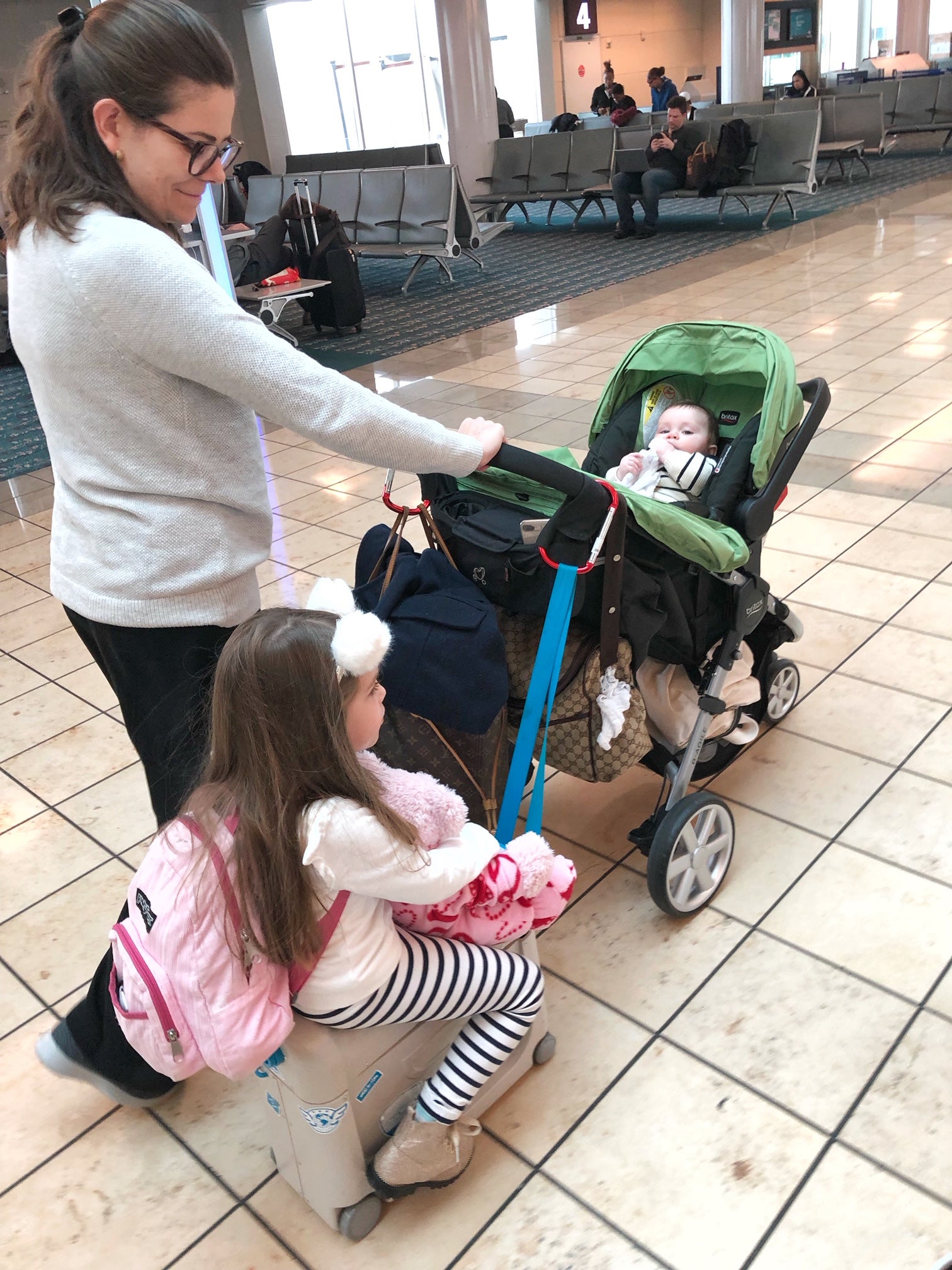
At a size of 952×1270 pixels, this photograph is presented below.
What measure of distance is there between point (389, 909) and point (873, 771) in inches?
58.8

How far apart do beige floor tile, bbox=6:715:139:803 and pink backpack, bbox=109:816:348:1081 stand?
1.51 meters

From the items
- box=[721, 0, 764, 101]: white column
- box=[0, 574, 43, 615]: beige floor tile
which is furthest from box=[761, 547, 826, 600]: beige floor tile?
box=[721, 0, 764, 101]: white column

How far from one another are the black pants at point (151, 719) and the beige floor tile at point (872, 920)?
4.01 ft

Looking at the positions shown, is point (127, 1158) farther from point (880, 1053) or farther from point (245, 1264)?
point (880, 1053)

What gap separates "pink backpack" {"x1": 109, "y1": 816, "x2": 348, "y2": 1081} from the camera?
4.23 feet

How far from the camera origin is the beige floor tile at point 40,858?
2377mm

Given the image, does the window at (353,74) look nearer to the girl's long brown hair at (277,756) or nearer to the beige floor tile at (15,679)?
the beige floor tile at (15,679)

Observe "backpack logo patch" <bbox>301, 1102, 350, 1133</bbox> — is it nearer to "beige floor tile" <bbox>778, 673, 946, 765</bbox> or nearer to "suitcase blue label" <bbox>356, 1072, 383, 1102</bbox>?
"suitcase blue label" <bbox>356, 1072, 383, 1102</bbox>

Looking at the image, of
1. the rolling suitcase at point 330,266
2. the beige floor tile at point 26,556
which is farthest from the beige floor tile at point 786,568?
the rolling suitcase at point 330,266

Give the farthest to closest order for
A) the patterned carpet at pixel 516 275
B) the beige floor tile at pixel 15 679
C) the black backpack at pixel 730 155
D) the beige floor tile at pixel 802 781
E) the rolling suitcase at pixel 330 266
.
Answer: the black backpack at pixel 730 155 < the rolling suitcase at pixel 330 266 < the patterned carpet at pixel 516 275 < the beige floor tile at pixel 15 679 < the beige floor tile at pixel 802 781

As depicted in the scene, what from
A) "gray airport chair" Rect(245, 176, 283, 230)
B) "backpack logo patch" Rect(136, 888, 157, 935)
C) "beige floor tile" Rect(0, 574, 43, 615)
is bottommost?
"beige floor tile" Rect(0, 574, 43, 615)

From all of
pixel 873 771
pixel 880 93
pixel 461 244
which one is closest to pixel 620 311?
pixel 461 244

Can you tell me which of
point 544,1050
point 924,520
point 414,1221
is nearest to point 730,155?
point 924,520

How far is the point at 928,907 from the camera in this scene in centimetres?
205
